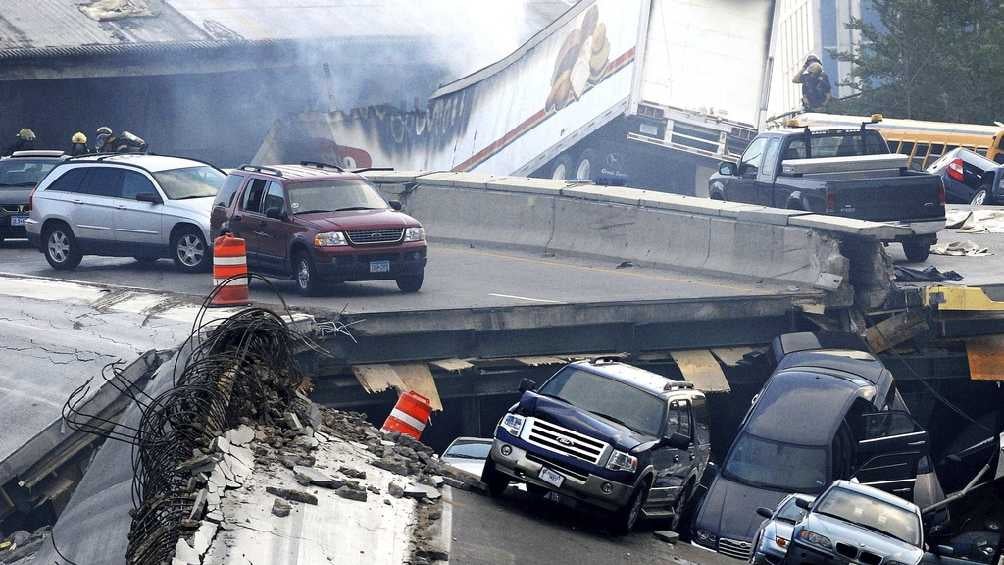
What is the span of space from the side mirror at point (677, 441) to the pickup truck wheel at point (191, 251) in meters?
9.94

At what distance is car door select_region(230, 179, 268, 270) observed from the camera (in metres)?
19.6

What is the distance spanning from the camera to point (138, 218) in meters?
21.4

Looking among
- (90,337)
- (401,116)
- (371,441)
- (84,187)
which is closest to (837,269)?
(371,441)

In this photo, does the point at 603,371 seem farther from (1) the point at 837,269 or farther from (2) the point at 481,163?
(2) the point at 481,163

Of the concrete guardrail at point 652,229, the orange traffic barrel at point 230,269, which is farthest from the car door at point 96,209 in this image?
the concrete guardrail at point 652,229

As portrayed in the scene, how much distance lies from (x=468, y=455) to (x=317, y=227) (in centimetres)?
447

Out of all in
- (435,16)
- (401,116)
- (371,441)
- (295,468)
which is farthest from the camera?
(435,16)

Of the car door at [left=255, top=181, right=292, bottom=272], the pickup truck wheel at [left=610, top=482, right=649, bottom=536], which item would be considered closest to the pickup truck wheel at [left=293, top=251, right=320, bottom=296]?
the car door at [left=255, top=181, right=292, bottom=272]

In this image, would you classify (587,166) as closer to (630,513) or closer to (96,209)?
(96,209)

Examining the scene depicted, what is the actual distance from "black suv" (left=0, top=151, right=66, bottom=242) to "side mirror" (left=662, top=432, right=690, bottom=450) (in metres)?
17.1

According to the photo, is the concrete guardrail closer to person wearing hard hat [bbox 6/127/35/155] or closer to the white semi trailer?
the white semi trailer

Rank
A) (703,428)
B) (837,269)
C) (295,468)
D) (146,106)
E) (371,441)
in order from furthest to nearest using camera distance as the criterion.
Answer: (146,106) → (837,269) → (703,428) → (371,441) → (295,468)

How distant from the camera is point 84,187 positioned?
2223cm

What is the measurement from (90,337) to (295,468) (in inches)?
246
